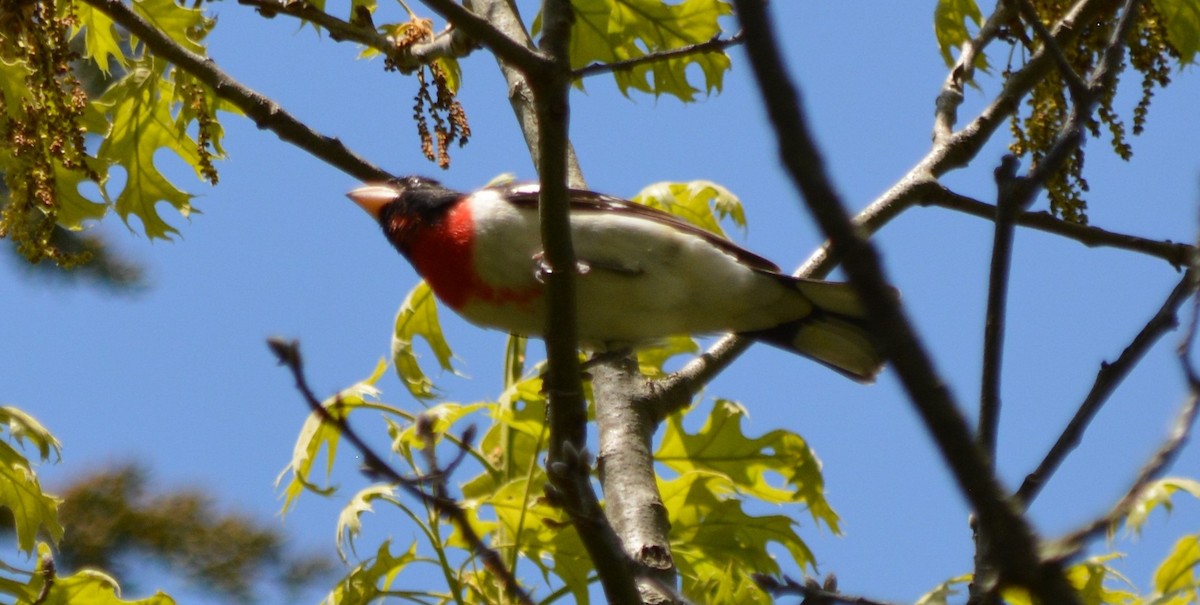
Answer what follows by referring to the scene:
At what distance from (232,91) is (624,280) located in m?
1.00

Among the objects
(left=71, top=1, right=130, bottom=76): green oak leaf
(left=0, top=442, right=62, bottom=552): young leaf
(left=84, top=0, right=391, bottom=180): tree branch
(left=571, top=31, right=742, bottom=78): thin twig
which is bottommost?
(left=0, top=442, right=62, bottom=552): young leaf

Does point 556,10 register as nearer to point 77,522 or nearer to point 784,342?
point 784,342

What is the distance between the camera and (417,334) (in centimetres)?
355

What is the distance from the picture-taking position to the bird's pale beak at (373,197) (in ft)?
11.4

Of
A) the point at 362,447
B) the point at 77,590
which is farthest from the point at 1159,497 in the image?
the point at 77,590

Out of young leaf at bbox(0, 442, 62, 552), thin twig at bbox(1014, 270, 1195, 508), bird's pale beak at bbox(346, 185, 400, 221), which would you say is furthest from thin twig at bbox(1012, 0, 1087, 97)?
young leaf at bbox(0, 442, 62, 552)

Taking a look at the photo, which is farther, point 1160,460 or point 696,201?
point 696,201

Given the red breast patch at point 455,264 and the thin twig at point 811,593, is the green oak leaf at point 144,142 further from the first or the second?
the thin twig at point 811,593

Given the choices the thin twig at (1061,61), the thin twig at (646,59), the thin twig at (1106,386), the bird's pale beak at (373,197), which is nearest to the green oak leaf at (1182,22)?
the thin twig at (1061,61)

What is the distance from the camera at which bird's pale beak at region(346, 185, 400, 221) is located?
3.48 m

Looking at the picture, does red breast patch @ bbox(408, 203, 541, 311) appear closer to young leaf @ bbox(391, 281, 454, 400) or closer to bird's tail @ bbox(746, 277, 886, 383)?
young leaf @ bbox(391, 281, 454, 400)

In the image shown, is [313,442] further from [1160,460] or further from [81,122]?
[1160,460]

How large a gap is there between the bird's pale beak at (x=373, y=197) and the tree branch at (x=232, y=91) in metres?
0.40

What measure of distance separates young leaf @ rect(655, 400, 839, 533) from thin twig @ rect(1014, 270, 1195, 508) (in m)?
1.67
